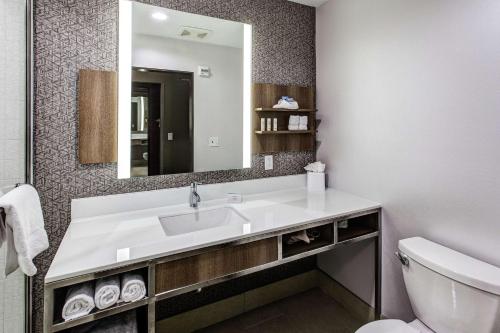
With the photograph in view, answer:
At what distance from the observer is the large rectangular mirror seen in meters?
1.53

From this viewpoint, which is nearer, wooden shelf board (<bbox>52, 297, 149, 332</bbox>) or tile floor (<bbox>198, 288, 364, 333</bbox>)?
wooden shelf board (<bbox>52, 297, 149, 332</bbox>)

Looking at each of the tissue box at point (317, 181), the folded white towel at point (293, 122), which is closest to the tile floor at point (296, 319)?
the tissue box at point (317, 181)

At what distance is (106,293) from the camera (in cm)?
97

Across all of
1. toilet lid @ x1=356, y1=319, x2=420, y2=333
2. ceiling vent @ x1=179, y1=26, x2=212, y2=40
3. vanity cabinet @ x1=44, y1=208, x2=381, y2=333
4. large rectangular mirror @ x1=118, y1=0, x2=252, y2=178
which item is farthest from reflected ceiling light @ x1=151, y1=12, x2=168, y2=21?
toilet lid @ x1=356, y1=319, x2=420, y2=333

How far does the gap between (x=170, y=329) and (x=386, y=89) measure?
2.06 metres

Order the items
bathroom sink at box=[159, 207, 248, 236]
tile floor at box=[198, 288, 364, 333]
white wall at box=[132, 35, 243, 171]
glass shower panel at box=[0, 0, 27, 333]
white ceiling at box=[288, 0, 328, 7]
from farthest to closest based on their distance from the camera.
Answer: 1. white ceiling at box=[288, 0, 328, 7]
2. tile floor at box=[198, 288, 364, 333]
3. white wall at box=[132, 35, 243, 171]
4. bathroom sink at box=[159, 207, 248, 236]
5. glass shower panel at box=[0, 0, 27, 333]

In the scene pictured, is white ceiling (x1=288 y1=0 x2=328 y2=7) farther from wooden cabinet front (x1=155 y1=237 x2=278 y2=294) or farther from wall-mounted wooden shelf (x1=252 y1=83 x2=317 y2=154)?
wooden cabinet front (x1=155 y1=237 x2=278 y2=294)

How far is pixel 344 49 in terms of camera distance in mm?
1938

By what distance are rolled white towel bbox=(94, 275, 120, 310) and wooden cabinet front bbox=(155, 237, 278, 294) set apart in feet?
0.49

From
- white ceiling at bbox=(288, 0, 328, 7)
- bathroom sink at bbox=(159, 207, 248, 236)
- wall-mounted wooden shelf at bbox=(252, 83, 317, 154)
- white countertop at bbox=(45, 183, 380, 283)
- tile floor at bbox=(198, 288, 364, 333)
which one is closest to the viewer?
white countertop at bbox=(45, 183, 380, 283)

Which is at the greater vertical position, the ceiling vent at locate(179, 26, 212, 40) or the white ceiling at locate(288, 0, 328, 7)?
the white ceiling at locate(288, 0, 328, 7)

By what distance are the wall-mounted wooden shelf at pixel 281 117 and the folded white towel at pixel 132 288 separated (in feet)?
3.91

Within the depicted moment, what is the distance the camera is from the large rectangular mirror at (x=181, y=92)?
1.53m

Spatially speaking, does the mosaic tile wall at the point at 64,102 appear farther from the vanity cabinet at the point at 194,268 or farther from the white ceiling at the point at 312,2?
the white ceiling at the point at 312,2
